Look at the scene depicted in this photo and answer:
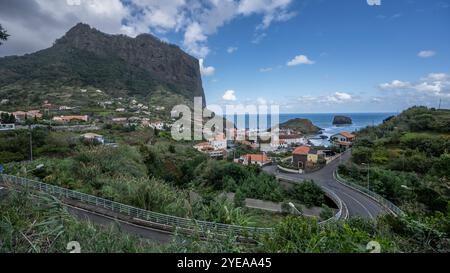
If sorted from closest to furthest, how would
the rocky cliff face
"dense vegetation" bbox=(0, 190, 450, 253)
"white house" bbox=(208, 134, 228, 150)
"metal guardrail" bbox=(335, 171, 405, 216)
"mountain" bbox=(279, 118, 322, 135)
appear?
"dense vegetation" bbox=(0, 190, 450, 253) < "metal guardrail" bbox=(335, 171, 405, 216) < "white house" bbox=(208, 134, 228, 150) < "mountain" bbox=(279, 118, 322, 135) < the rocky cliff face

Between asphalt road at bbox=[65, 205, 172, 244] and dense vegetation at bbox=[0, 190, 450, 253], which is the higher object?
→ dense vegetation at bbox=[0, 190, 450, 253]

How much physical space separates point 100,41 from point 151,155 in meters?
98.4

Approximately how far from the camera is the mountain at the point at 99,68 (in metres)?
53.8

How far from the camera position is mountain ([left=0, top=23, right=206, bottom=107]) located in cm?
5384

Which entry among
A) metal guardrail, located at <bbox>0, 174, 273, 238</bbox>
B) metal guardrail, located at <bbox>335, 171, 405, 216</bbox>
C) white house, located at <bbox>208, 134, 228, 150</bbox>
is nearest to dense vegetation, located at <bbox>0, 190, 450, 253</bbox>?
metal guardrail, located at <bbox>0, 174, 273, 238</bbox>

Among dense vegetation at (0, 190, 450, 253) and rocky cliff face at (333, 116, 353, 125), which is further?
rocky cliff face at (333, 116, 353, 125)

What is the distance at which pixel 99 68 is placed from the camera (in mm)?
76062

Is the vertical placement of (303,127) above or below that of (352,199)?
above

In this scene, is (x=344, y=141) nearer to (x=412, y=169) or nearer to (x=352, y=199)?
(x=412, y=169)

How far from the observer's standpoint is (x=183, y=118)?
58.3 m

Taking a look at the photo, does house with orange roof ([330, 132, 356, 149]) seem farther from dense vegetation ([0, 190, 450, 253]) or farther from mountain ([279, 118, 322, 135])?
mountain ([279, 118, 322, 135])

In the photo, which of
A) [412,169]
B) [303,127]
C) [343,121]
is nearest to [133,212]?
[412,169]

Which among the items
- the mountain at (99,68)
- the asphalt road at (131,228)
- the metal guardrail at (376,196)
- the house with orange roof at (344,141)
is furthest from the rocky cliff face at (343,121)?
the asphalt road at (131,228)
